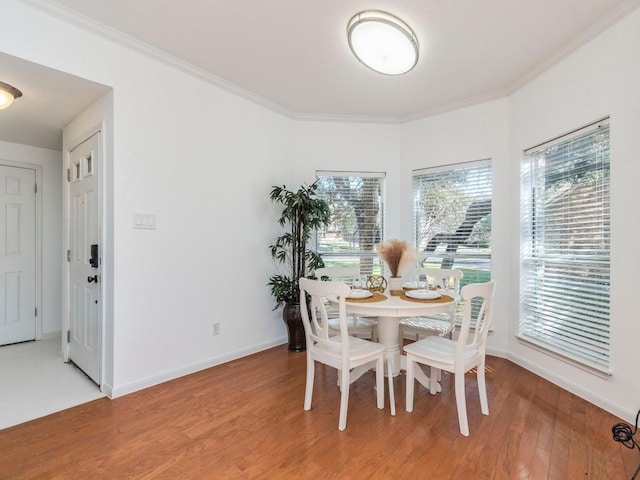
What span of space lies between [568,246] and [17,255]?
18.4ft

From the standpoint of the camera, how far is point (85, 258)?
2820 mm

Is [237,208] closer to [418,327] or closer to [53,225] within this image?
[418,327]

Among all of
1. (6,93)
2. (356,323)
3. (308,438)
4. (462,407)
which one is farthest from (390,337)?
(6,93)

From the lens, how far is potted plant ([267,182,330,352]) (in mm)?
3424

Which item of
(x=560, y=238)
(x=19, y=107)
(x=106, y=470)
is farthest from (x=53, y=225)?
(x=560, y=238)

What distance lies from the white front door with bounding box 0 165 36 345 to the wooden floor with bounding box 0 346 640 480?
2256 mm

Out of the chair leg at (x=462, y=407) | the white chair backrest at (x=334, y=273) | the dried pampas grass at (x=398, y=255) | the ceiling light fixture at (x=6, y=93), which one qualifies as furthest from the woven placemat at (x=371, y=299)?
the ceiling light fixture at (x=6, y=93)

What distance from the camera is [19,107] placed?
274 centimetres

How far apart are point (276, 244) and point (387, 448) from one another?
231 cm

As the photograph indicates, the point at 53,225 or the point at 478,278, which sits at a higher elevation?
the point at 53,225

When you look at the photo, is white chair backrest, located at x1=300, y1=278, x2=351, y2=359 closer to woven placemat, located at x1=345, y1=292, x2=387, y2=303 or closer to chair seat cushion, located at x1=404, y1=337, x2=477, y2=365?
woven placemat, located at x1=345, y1=292, x2=387, y2=303

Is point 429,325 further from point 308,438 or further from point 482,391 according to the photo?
point 308,438

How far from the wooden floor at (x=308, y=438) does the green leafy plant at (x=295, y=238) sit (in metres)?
1.07

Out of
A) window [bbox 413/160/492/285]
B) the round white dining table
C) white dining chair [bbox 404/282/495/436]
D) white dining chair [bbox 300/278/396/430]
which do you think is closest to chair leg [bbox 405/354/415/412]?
white dining chair [bbox 404/282/495/436]
